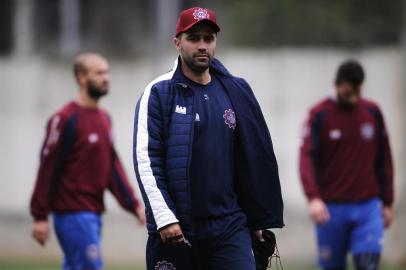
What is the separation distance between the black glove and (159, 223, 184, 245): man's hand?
27.8 inches

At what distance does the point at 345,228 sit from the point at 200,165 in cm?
409

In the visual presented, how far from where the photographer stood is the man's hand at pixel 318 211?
9.87m

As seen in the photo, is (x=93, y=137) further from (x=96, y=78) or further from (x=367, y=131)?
(x=367, y=131)

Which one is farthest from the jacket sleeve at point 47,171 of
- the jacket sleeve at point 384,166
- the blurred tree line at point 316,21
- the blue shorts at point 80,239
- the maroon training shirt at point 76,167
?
the blurred tree line at point 316,21

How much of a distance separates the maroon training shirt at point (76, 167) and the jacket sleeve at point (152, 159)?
2.92 m

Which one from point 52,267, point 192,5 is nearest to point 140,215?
point 52,267

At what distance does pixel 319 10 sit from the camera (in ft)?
50.4

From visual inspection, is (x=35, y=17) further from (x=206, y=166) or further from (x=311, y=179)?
(x=206, y=166)

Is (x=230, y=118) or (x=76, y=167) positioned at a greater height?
(x=230, y=118)

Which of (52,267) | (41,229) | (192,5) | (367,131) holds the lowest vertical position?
(52,267)

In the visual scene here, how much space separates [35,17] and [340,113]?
23.2ft

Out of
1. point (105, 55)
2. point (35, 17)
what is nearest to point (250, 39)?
point (105, 55)

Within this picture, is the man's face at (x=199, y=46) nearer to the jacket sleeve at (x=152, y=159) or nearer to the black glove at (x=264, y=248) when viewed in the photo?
the jacket sleeve at (x=152, y=159)

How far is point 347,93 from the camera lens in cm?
1019
